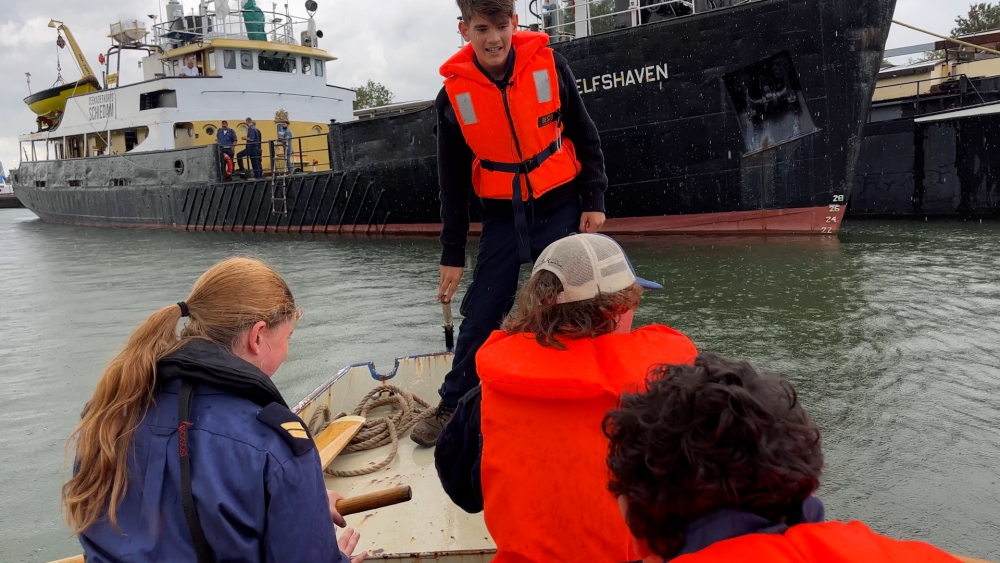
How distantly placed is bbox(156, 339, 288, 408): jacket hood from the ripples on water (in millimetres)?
2511

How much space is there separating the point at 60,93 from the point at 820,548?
30169 mm

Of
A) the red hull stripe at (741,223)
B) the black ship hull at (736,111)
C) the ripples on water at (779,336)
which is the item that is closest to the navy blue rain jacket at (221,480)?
the ripples on water at (779,336)

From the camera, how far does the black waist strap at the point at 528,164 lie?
320cm

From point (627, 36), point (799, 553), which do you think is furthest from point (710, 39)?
point (799, 553)

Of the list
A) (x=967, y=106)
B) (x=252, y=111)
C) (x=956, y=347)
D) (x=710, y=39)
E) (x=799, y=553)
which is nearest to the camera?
(x=799, y=553)

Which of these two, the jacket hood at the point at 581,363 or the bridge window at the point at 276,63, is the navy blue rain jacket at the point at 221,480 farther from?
the bridge window at the point at 276,63

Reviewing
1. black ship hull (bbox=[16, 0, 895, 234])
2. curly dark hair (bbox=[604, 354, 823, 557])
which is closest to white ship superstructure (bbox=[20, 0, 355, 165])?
black ship hull (bbox=[16, 0, 895, 234])

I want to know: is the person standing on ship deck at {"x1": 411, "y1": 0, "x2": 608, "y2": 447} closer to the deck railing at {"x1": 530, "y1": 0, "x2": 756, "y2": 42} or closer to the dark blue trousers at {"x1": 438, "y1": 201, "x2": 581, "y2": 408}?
the dark blue trousers at {"x1": 438, "y1": 201, "x2": 581, "y2": 408}

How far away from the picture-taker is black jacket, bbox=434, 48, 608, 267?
3.25 m

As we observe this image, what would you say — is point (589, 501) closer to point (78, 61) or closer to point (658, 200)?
point (658, 200)

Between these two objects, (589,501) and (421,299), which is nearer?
(589,501)

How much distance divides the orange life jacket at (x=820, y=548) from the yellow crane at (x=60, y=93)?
91.8 ft

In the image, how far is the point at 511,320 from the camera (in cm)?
175

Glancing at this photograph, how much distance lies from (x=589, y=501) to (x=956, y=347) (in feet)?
16.1
